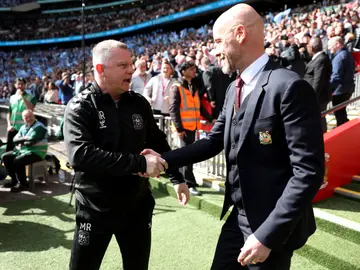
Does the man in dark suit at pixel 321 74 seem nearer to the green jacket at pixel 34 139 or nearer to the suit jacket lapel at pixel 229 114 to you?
the suit jacket lapel at pixel 229 114

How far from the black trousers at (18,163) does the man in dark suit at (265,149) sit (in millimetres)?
4729

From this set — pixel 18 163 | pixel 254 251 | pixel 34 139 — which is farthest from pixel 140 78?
pixel 254 251

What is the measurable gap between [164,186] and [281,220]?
4201mm

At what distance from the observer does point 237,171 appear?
1646 mm

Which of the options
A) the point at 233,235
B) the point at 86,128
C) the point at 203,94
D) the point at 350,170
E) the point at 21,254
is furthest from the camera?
the point at 203,94

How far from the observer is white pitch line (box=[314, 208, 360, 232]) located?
11.2 ft

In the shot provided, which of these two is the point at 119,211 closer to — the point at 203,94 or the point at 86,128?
the point at 86,128

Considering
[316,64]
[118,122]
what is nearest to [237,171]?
[118,122]

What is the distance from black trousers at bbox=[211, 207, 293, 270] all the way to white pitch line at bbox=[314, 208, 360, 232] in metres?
2.15

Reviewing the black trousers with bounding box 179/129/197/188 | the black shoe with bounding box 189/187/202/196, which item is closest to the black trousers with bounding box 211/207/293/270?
the black shoe with bounding box 189/187/202/196

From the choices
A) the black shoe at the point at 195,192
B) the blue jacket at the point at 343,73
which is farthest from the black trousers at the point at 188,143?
the blue jacket at the point at 343,73

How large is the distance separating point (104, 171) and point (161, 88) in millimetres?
4543

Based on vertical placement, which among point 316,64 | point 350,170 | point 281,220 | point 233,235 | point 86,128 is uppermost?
point 316,64

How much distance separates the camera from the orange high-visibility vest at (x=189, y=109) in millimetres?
5020
